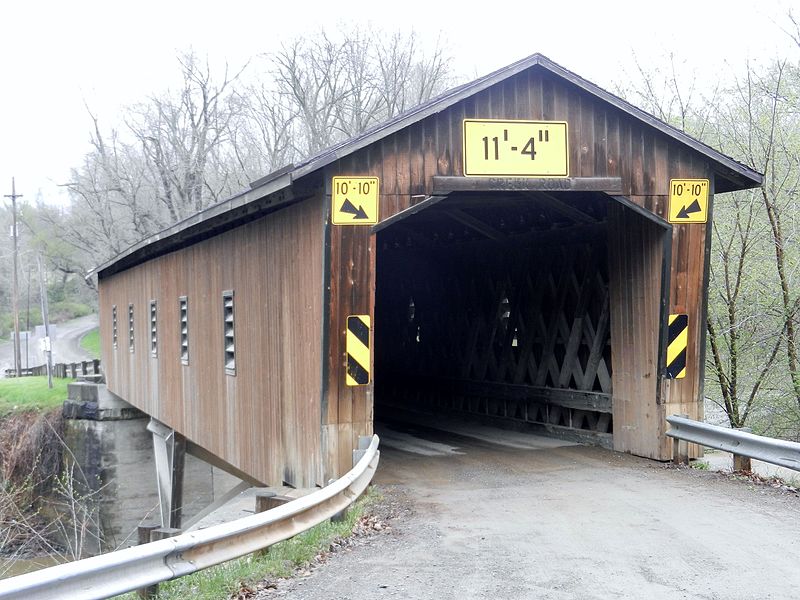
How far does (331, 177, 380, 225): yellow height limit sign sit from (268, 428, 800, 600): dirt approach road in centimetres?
257

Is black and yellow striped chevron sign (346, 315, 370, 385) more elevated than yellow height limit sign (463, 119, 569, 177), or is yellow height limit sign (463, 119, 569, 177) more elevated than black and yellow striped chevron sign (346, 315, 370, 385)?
yellow height limit sign (463, 119, 569, 177)

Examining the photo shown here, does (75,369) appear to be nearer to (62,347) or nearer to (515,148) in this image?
(62,347)

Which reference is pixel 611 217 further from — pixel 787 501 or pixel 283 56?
pixel 283 56

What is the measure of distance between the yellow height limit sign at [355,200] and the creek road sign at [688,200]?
328 centimetres

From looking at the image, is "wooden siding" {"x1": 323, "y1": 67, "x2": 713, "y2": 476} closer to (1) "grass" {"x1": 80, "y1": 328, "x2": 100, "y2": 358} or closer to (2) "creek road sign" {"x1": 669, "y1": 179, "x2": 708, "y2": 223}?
(2) "creek road sign" {"x1": 669, "y1": 179, "x2": 708, "y2": 223}

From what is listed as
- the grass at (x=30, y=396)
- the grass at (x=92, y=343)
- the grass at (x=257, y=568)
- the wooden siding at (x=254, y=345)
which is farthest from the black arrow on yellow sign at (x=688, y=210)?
the grass at (x=92, y=343)

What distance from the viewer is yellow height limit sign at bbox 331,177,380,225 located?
358 inches

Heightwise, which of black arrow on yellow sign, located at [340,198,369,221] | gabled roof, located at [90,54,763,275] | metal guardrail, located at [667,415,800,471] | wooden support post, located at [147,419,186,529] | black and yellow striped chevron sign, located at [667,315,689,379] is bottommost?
wooden support post, located at [147,419,186,529]

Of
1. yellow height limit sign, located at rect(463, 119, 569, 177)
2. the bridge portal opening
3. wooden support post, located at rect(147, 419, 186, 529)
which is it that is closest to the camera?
yellow height limit sign, located at rect(463, 119, 569, 177)

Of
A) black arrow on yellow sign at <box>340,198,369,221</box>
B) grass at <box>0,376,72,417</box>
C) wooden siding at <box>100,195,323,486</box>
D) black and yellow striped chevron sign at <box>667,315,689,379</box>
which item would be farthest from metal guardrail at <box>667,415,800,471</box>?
grass at <box>0,376,72,417</box>

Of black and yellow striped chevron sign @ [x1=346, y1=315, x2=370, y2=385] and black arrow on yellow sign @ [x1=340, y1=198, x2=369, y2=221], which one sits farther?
black and yellow striped chevron sign @ [x1=346, y1=315, x2=370, y2=385]

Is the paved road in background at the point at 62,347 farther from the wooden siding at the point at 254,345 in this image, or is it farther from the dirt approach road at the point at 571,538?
the dirt approach road at the point at 571,538

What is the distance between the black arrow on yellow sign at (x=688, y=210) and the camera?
1036cm

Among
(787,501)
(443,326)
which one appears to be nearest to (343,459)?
(787,501)
